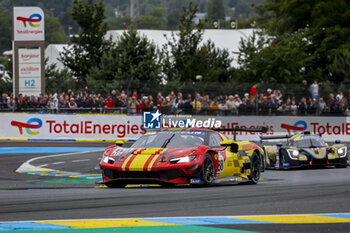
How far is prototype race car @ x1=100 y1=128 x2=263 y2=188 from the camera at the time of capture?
12.3m

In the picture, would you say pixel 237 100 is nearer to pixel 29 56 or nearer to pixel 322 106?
pixel 322 106

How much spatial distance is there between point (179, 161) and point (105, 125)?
59.8 feet

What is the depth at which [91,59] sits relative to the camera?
4656 centimetres

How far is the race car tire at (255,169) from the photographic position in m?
14.4

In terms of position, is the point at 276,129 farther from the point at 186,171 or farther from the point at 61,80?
the point at 186,171

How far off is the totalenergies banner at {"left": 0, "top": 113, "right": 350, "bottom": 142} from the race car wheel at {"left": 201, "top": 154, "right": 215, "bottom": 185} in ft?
54.9

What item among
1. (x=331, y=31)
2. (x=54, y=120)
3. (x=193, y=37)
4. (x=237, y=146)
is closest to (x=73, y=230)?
(x=237, y=146)

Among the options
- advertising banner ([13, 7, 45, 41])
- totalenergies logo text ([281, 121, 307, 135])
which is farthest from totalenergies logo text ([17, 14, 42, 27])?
totalenergies logo text ([281, 121, 307, 135])

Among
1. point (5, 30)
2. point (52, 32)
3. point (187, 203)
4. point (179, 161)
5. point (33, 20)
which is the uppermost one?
point (5, 30)

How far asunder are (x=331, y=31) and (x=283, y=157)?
101ft

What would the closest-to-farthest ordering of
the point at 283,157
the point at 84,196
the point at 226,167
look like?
1. the point at 84,196
2. the point at 226,167
3. the point at 283,157

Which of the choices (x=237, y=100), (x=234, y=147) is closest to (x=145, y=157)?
(x=234, y=147)

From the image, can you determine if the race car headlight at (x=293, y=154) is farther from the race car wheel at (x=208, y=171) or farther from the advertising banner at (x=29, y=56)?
the advertising banner at (x=29, y=56)

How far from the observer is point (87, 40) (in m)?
46.6
